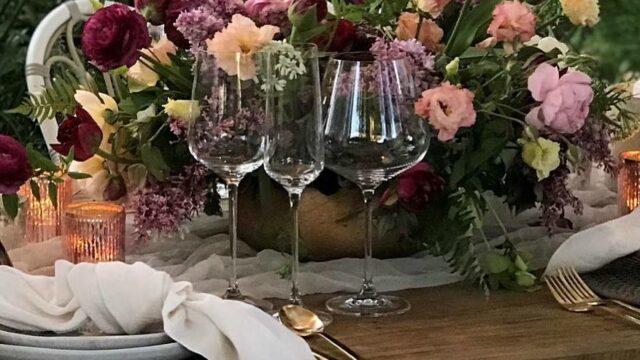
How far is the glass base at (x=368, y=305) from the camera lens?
1.16 m

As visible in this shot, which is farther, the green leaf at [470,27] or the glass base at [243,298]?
the green leaf at [470,27]

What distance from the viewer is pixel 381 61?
111cm

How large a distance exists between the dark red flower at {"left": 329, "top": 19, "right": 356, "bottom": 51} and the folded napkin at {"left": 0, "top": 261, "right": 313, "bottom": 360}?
0.46m

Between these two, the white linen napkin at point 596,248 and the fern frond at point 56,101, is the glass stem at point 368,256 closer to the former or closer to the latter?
the white linen napkin at point 596,248

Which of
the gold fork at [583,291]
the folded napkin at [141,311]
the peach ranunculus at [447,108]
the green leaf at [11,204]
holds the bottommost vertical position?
the gold fork at [583,291]

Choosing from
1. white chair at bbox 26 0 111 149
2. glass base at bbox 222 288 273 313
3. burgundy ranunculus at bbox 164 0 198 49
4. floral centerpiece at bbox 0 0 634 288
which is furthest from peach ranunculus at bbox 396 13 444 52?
white chair at bbox 26 0 111 149

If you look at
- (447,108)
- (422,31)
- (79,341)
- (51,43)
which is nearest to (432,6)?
(422,31)

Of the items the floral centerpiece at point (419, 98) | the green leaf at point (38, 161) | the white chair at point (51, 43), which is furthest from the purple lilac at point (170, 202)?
the white chair at point (51, 43)

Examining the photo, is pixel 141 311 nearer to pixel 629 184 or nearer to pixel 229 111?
pixel 229 111

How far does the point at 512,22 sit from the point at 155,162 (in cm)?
42

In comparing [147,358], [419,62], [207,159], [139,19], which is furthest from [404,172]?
[147,358]

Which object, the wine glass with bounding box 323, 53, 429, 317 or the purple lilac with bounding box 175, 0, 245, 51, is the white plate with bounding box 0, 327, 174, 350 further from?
the purple lilac with bounding box 175, 0, 245, 51

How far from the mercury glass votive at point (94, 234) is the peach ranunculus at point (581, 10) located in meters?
0.54

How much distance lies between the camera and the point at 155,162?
4.20 ft
